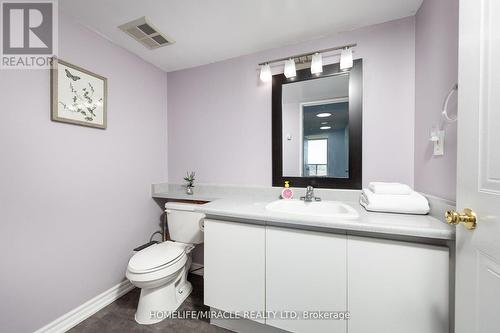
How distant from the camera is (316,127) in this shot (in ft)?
5.28

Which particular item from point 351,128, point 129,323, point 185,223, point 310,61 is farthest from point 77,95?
point 351,128

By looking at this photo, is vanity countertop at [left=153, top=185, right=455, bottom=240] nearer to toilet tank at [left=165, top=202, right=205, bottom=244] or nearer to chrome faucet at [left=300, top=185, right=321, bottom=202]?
chrome faucet at [left=300, top=185, right=321, bottom=202]

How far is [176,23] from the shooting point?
1440 mm

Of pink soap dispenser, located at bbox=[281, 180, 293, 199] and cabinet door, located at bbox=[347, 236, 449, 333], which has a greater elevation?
pink soap dispenser, located at bbox=[281, 180, 293, 199]

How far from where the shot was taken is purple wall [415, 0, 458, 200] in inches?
37.2

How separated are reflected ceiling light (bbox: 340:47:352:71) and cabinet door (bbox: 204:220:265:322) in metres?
1.34

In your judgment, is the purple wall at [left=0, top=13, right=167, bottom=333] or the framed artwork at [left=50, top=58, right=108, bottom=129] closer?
the purple wall at [left=0, top=13, right=167, bottom=333]

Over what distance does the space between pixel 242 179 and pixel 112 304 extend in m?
1.48

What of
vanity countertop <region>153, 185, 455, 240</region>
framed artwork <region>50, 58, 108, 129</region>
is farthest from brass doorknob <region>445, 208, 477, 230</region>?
framed artwork <region>50, 58, 108, 129</region>

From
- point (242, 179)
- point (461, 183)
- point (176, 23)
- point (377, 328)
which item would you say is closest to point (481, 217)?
point (461, 183)

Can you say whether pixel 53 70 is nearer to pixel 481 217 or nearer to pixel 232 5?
pixel 232 5

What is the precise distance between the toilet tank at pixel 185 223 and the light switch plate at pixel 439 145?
1.64 meters

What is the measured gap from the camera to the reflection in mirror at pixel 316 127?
60.4 inches

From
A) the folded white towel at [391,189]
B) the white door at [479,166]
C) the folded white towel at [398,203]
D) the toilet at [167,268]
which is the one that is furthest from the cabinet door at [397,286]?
the toilet at [167,268]
